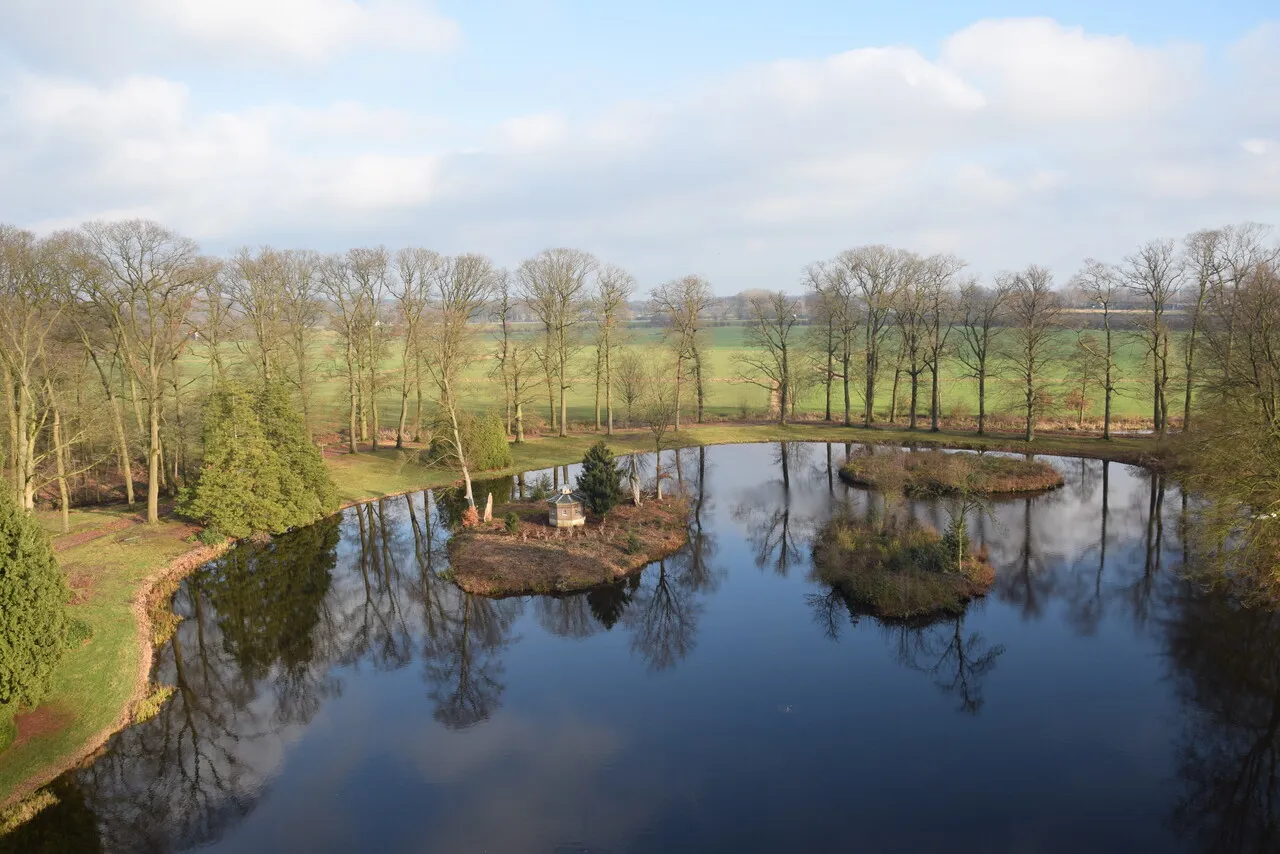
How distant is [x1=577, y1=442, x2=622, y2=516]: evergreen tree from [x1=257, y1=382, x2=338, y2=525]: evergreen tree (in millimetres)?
11174

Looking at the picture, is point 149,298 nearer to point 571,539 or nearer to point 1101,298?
point 571,539

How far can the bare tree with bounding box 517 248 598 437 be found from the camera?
1849 inches

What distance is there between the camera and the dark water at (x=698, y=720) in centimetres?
1268

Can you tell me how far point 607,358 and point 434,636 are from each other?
28900 millimetres

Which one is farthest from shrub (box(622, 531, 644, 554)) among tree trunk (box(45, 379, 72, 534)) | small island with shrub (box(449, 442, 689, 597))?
tree trunk (box(45, 379, 72, 534))

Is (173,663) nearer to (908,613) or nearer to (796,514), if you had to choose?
(908,613)

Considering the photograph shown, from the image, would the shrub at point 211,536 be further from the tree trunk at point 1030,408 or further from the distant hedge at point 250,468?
the tree trunk at point 1030,408

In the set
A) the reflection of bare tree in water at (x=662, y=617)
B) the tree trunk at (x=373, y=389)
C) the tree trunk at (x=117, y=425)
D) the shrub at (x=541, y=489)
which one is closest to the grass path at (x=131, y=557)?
the tree trunk at (x=373, y=389)

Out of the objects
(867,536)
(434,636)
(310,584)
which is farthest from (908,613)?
(310,584)

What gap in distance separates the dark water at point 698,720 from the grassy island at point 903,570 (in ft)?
2.30

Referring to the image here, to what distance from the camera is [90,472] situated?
35.8m

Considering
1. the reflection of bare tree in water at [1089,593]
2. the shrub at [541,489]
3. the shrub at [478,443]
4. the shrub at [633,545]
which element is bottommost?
the reflection of bare tree in water at [1089,593]

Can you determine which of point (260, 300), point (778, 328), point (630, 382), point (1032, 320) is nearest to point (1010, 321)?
point (1032, 320)

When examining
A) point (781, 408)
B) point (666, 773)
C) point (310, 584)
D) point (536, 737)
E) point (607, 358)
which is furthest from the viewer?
point (781, 408)
